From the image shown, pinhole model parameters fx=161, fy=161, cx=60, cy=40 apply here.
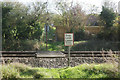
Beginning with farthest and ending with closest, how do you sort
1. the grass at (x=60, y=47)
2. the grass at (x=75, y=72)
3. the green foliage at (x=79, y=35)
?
the green foliage at (x=79, y=35)
the grass at (x=60, y=47)
the grass at (x=75, y=72)

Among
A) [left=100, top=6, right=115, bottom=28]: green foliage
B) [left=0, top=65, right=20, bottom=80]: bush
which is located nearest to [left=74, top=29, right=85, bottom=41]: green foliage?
[left=100, top=6, right=115, bottom=28]: green foliage

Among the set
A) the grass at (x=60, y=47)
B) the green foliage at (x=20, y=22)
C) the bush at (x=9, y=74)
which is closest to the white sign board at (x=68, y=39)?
the bush at (x=9, y=74)

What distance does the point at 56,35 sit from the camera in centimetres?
1655

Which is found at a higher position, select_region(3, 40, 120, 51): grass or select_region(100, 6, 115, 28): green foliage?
select_region(100, 6, 115, 28): green foliage

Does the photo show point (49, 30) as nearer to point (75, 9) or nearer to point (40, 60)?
point (75, 9)

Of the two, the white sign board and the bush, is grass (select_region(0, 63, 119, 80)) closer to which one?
the bush

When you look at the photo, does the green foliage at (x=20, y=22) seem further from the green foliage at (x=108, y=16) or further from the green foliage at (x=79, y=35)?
the green foliage at (x=108, y=16)

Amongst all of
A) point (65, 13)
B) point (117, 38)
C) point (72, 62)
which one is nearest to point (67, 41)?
point (72, 62)

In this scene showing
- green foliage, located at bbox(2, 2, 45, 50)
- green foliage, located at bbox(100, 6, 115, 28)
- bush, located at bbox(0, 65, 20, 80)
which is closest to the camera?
bush, located at bbox(0, 65, 20, 80)

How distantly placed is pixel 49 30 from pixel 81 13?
380cm

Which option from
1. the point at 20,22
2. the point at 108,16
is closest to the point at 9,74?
the point at 20,22

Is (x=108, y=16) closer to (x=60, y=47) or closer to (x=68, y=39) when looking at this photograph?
(x=60, y=47)

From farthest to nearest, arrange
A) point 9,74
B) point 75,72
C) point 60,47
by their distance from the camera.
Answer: point 60,47 < point 75,72 < point 9,74

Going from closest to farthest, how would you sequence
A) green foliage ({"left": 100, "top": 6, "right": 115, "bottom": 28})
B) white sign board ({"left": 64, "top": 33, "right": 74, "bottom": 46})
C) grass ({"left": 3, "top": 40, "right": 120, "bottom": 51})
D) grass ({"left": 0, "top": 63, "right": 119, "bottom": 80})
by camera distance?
grass ({"left": 0, "top": 63, "right": 119, "bottom": 80}) < white sign board ({"left": 64, "top": 33, "right": 74, "bottom": 46}) < grass ({"left": 3, "top": 40, "right": 120, "bottom": 51}) < green foliage ({"left": 100, "top": 6, "right": 115, "bottom": 28})
